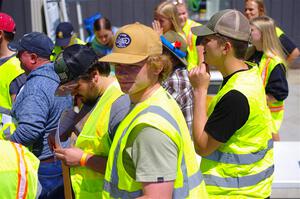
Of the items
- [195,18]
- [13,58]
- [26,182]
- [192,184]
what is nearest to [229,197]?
[192,184]

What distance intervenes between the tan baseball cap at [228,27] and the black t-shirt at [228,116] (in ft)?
1.00

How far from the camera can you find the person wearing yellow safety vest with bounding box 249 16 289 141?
4688mm

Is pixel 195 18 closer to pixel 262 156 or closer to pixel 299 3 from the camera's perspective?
pixel 299 3

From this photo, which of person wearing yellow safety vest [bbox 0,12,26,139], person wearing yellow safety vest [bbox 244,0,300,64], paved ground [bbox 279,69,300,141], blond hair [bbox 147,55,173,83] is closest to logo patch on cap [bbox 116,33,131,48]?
blond hair [bbox 147,55,173,83]

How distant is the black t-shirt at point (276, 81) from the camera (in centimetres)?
474

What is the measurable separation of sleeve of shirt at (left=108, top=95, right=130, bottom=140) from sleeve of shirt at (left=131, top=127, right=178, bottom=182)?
0.54 meters

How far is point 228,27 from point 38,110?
1.31 metres

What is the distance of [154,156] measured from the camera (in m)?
2.06

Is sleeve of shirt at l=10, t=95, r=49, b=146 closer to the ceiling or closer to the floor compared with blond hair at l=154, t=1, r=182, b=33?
closer to the floor

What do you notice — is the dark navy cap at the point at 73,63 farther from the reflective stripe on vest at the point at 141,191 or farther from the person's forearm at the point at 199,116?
the reflective stripe on vest at the point at 141,191

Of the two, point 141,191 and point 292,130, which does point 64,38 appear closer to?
point 292,130

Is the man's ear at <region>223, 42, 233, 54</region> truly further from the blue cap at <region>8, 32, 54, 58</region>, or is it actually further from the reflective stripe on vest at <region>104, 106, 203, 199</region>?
the blue cap at <region>8, 32, 54, 58</region>

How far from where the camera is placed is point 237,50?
9.28 ft

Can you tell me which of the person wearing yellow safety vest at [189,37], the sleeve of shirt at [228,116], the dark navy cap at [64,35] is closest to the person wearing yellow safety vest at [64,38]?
the dark navy cap at [64,35]
